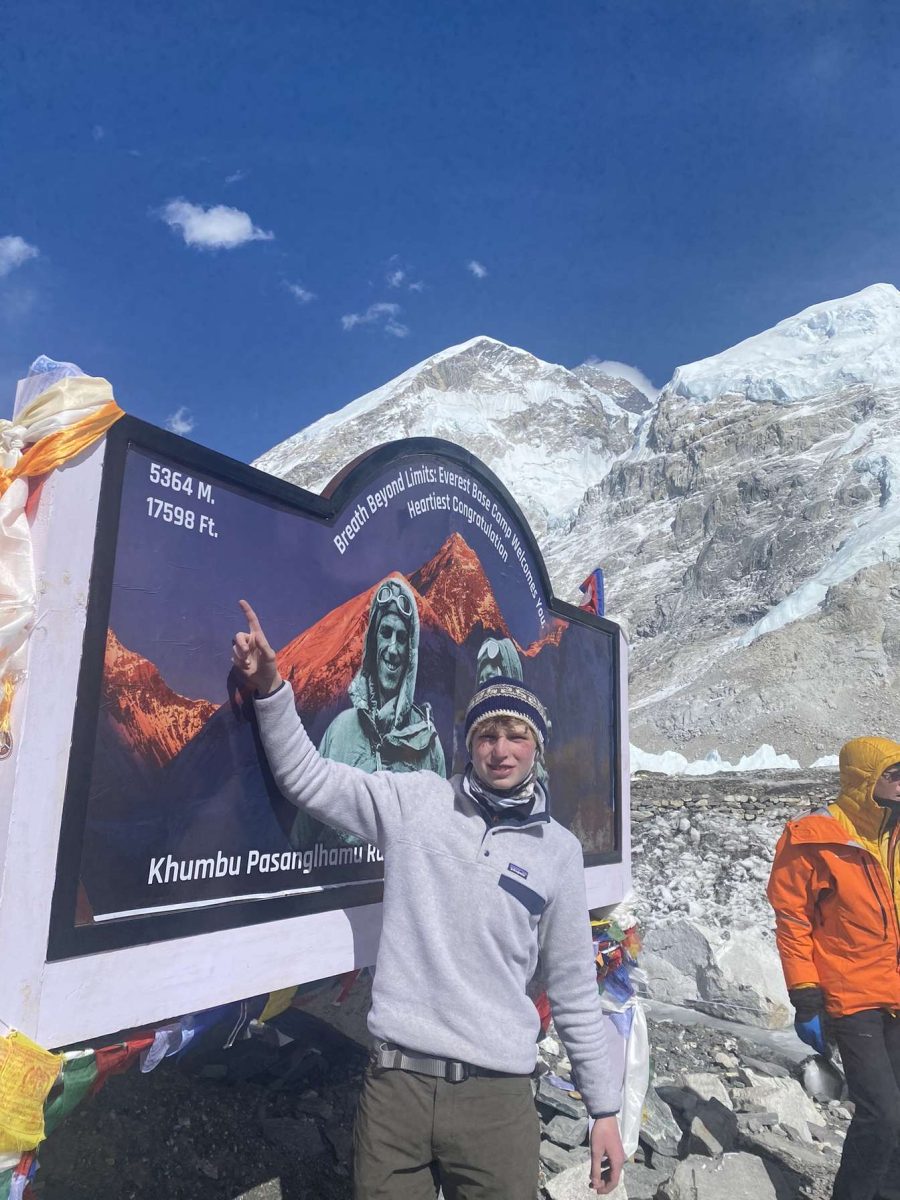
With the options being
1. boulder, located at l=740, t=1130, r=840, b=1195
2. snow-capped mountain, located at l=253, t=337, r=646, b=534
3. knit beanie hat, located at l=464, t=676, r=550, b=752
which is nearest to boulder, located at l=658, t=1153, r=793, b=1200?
boulder, located at l=740, t=1130, r=840, b=1195

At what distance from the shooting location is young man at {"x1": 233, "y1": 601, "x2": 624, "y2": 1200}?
1.95 m

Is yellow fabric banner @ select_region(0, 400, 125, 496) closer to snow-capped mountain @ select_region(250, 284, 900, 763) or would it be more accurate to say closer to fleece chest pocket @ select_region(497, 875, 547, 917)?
fleece chest pocket @ select_region(497, 875, 547, 917)

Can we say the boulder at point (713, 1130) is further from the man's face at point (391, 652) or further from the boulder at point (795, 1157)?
the man's face at point (391, 652)

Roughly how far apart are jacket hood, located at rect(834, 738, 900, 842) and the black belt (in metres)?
1.94

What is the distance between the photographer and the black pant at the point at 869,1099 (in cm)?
285

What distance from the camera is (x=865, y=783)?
3.24 meters

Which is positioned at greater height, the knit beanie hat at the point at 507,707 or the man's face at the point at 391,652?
the man's face at the point at 391,652

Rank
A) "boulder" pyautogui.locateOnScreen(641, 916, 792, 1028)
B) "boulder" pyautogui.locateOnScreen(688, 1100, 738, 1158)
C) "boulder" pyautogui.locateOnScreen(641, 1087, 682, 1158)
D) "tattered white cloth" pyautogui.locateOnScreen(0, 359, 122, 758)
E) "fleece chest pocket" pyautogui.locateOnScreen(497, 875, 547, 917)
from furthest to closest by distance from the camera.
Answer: "boulder" pyautogui.locateOnScreen(641, 916, 792, 1028), "boulder" pyautogui.locateOnScreen(641, 1087, 682, 1158), "boulder" pyautogui.locateOnScreen(688, 1100, 738, 1158), "fleece chest pocket" pyautogui.locateOnScreen(497, 875, 547, 917), "tattered white cloth" pyautogui.locateOnScreen(0, 359, 122, 758)

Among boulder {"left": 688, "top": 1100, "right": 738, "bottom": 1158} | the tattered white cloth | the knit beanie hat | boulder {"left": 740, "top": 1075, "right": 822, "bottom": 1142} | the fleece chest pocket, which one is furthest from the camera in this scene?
boulder {"left": 740, "top": 1075, "right": 822, "bottom": 1142}

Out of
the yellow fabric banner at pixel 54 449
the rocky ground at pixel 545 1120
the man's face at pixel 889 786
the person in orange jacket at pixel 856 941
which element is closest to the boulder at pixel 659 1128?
the rocky ground at pixel 545 1120

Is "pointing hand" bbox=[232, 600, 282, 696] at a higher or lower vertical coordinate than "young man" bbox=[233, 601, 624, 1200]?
higher

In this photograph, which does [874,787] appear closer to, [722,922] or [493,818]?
[493,818]

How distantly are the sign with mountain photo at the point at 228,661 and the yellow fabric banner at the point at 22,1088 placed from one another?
0.68 ft

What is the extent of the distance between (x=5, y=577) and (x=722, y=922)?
6.93 m
